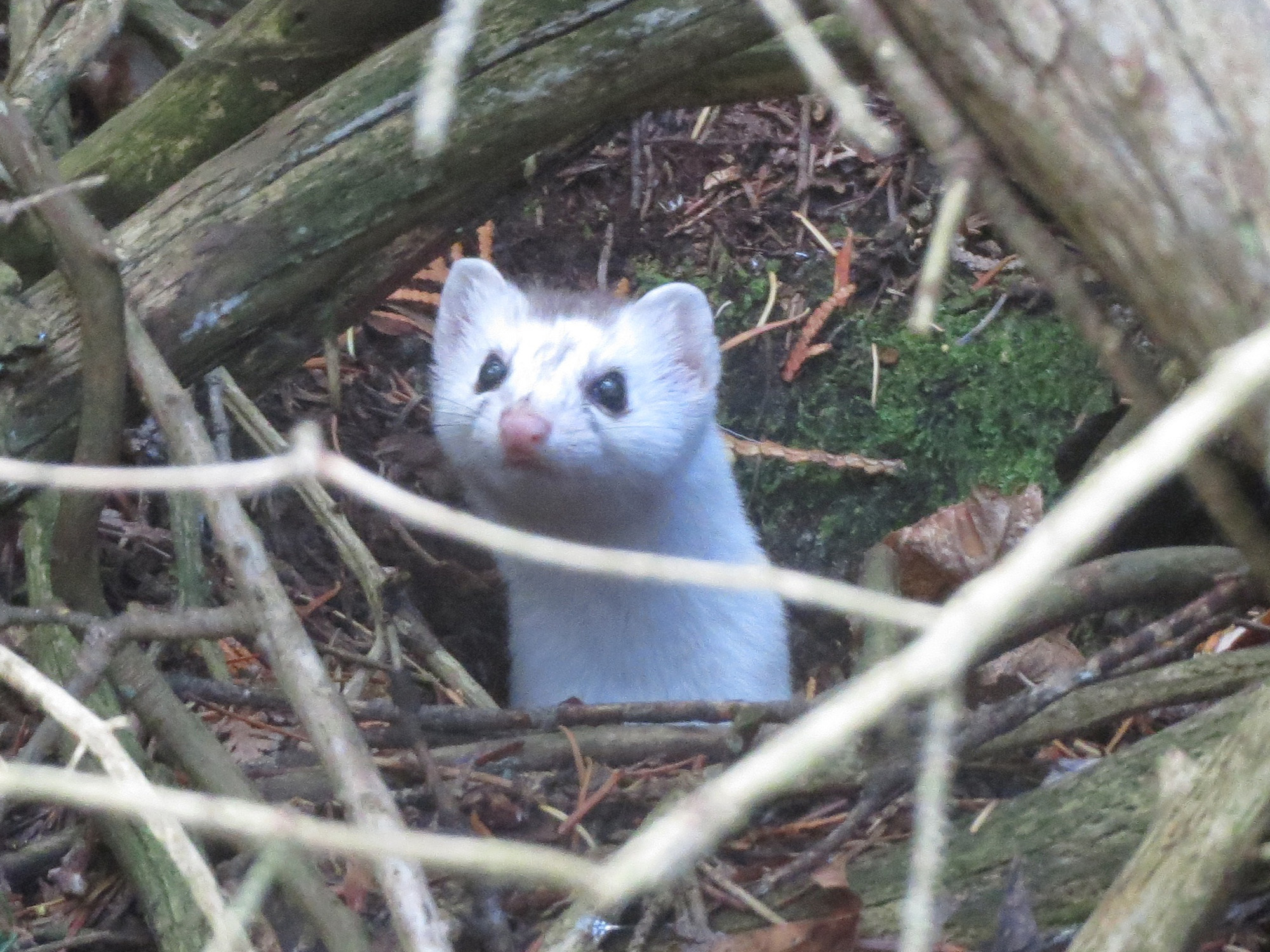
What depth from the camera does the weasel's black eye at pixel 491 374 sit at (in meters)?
3.96

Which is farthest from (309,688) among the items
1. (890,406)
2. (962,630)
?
(890,406)

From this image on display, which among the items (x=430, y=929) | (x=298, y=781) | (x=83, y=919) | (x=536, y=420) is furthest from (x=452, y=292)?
(x=430, y=929)

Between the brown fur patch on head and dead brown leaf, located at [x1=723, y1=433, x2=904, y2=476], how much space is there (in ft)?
3.09

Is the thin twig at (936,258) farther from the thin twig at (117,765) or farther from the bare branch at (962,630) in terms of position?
the thin twig at (117,765)

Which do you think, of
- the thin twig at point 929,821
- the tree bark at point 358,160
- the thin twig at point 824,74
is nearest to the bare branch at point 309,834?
the thin twig at point 929,821

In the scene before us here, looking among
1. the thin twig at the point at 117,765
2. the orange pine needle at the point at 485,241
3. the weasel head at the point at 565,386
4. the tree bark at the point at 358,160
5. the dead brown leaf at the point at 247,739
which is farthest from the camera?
the orange pine needle at the point at 485,241

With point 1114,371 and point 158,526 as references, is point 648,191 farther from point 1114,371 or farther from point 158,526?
point 1114,371

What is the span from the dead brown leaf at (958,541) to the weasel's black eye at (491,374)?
134 centimetres

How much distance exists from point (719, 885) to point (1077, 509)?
177cm

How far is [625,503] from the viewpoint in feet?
13.2

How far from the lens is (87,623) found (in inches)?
94.9

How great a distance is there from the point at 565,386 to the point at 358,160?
2.99ft

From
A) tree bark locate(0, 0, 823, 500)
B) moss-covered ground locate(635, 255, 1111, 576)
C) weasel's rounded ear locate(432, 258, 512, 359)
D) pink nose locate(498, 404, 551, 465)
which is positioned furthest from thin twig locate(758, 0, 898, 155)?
moss-covered ground locate(635, 255, 1111, 576)

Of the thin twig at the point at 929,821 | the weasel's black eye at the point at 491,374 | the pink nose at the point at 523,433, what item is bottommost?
the pink nose at the point at 523,433
